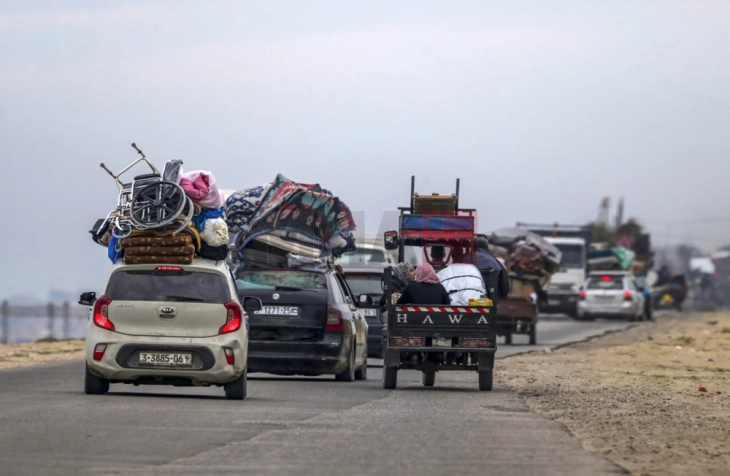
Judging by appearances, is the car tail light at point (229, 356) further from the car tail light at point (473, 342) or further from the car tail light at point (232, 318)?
the car tail light at point (473, 342)

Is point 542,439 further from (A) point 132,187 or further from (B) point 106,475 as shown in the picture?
(A) point 132,187

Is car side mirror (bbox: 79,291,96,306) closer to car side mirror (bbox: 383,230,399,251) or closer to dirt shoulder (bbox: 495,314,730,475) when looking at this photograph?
dirt shoulder (bbox: 495,314,730,475)

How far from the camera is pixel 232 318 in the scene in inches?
613

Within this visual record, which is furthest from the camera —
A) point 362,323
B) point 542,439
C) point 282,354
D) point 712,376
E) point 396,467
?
point 712,376

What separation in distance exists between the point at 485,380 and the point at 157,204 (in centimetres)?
523

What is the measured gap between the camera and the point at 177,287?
51.2 ft

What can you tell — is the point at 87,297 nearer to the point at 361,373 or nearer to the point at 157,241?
the point at 157,241

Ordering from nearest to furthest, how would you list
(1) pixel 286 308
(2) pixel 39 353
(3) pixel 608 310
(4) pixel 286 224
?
1. (1) pixel 286 308
2. (4) pixel 286 224
3. (2) pixel 39 353
4. (3) pixel 608 310

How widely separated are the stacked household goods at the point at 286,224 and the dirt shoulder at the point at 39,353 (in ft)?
15.2

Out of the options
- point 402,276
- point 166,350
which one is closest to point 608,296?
point 402,276

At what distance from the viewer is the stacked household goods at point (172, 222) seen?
51.5ft

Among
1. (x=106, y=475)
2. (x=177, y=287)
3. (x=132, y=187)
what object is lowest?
(x=106, y=475)

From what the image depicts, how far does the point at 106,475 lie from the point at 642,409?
8.16m

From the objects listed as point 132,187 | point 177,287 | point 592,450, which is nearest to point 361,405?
point 177,287
